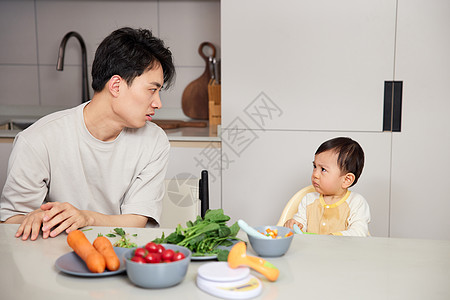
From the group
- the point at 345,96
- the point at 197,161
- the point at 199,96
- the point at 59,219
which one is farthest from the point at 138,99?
the point at 199,96

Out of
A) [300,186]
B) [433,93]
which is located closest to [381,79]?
[433,93]

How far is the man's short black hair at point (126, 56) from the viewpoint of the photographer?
71.1 inches

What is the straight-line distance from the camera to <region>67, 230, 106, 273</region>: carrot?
1.12 metres

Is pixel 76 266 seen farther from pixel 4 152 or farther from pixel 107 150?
pixel 4 152

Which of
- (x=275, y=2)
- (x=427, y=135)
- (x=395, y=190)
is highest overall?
(x=275, y=2)

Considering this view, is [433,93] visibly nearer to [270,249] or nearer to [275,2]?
[275,2]

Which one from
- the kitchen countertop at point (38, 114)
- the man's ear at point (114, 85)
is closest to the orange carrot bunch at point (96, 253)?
the man's ear at point (114, 85)

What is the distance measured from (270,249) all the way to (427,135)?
5.45 feet

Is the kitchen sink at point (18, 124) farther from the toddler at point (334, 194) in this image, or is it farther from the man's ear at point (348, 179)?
the man's ear at point (348, 179)

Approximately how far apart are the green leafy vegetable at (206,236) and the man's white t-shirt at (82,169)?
1.85 feet

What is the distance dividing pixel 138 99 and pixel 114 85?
97mm

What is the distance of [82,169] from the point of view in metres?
1.86

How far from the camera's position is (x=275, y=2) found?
2609 mm

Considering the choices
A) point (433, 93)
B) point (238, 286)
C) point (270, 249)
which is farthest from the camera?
point (433, 93)
